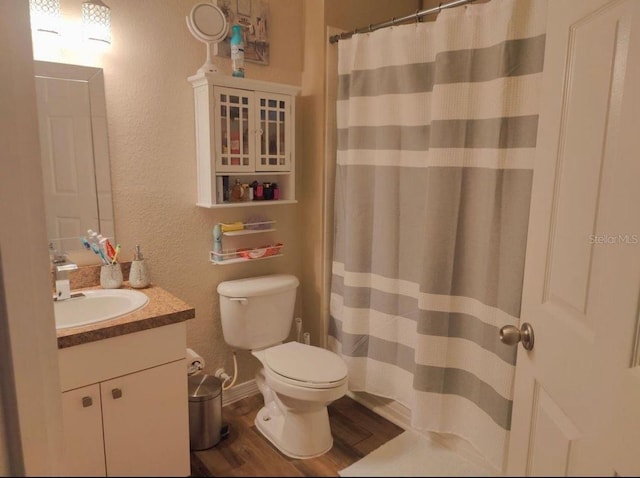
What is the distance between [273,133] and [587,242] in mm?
1535

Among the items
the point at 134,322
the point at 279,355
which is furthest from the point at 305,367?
the point at 134,322

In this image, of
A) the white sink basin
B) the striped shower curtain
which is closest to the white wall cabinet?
the striped shower curtain

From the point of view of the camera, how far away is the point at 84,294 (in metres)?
1.44

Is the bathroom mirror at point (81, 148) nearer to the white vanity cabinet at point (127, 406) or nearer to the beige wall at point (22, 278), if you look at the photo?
the white vanity cabinet at point (127, 406)

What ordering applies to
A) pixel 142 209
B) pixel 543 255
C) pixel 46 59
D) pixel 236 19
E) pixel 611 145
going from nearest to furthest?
pixel 611 145, pixel 543 255, pixel 46 59, pixel 142 209, pixel 236 19

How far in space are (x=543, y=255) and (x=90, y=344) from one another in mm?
1108

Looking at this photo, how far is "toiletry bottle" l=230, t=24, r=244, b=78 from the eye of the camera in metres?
1.81

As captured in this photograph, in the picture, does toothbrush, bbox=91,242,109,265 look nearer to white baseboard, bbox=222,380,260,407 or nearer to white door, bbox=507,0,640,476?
white baseboard, bbox=222,380,260,407

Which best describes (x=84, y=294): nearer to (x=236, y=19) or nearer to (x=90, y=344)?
(x=90, y=344)

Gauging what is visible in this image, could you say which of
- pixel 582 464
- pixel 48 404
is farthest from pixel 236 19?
pixel 582 464

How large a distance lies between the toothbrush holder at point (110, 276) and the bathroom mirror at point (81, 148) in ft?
0.19

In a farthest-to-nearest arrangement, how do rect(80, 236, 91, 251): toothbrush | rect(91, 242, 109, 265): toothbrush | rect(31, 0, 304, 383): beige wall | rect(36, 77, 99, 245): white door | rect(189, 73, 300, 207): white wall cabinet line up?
rect(189, 73, 300, 207): white wall cabinet < rect(31, 0, 304, 383): beige wall < rect(91, 242, 109, 265): toothbrush < rect(80, 236, 91, 251): toothbrush < rect(36, 77, 99, 245): white door

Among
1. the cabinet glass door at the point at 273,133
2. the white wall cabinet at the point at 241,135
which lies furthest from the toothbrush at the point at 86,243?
the cabinet glass door at the point at 273,133

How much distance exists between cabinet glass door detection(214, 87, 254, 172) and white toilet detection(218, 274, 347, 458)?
21.1 inches
